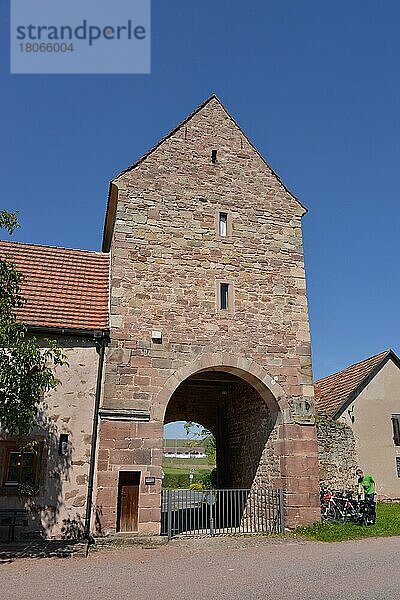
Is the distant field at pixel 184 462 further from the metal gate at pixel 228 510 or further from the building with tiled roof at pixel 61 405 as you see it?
the building with tiled roof at pixel 61 405

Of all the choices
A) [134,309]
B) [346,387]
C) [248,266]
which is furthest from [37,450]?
[346,387]

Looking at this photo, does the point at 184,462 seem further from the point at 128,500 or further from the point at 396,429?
the point at 128,500

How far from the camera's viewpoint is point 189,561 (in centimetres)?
925

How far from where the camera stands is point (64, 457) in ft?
36.8

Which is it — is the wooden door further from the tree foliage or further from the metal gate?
the tree foliage

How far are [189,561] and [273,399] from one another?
501 centimetres

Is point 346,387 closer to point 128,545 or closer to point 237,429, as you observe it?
point 237,429

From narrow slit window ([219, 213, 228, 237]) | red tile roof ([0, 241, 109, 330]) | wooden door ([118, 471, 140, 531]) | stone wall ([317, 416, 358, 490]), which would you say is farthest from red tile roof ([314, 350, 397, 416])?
red tile roof ([0, 241, 109, 330])

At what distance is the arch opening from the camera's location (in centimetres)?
1353

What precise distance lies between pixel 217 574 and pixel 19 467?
5.17m

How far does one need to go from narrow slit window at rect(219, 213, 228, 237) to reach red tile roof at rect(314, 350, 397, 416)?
9.83 meters

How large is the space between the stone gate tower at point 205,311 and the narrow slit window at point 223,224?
32 millimetres

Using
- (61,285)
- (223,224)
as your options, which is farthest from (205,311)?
(61,285)

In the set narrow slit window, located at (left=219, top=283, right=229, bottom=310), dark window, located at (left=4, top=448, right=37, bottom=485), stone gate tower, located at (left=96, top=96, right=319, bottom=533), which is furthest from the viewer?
narrow slit window, located at (left=219, top=283, right=229, bottom=310)
